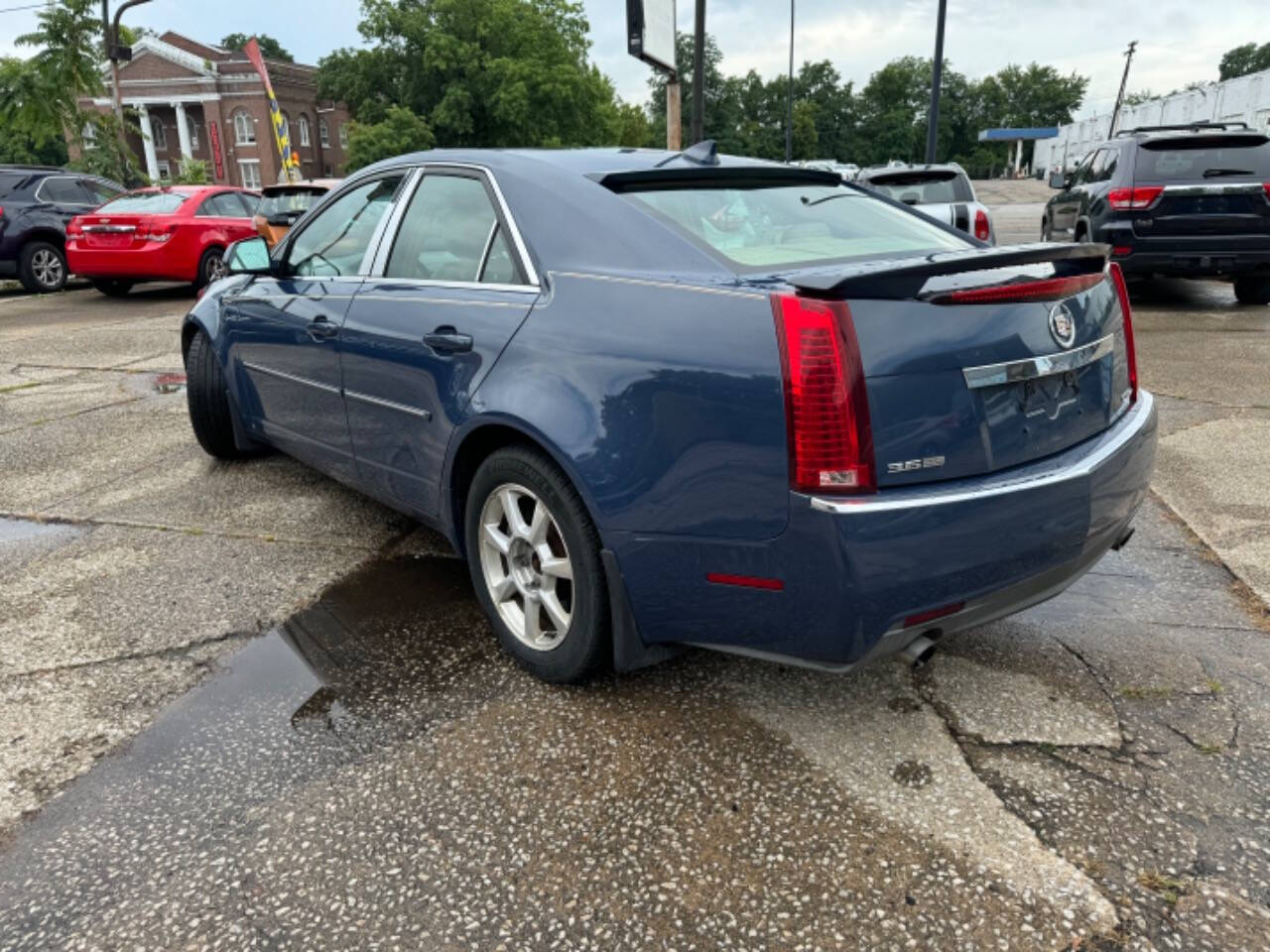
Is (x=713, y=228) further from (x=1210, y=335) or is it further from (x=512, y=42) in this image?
(x=512, y=42)

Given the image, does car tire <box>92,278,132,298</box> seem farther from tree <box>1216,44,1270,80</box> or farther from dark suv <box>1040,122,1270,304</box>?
tree <box>1216,44,1270,80</box>

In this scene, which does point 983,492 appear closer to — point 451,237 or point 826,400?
point 826,400

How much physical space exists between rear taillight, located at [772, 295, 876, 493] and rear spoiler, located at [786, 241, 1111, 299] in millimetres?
44

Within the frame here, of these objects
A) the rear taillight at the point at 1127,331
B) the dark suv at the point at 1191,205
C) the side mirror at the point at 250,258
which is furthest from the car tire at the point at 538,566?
the dark suv at the point at 1191,205

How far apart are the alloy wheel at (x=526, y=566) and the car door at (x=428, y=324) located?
0.97 ft

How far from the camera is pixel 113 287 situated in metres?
13.4

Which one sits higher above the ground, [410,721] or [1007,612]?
[1007,612]

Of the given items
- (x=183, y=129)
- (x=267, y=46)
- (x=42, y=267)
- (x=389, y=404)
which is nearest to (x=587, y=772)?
(x=389, y=404)

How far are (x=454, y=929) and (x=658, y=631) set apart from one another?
88 cm

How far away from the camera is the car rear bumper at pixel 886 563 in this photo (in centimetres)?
210

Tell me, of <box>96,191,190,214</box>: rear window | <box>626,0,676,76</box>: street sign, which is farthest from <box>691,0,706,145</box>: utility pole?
<box>96,191,190,214</box>: rear window

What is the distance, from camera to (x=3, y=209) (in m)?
12.5

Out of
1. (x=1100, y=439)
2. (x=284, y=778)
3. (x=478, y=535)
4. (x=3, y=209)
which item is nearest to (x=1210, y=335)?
(x=1100, y=439)

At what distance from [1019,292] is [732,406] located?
772mm
